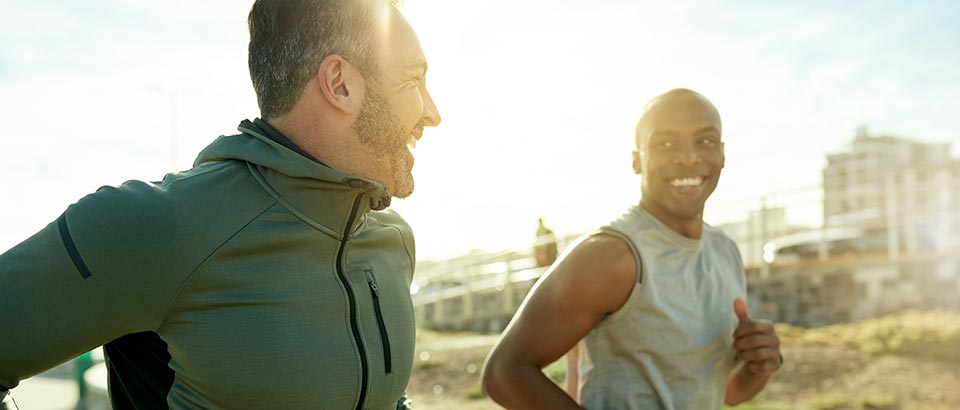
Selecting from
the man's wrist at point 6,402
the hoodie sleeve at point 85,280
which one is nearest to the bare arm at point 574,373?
the hoodie sleeve at point 85,280

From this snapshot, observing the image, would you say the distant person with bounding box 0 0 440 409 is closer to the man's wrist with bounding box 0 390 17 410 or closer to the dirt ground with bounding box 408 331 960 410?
the man's wrist with bounding box 0 390 17 410

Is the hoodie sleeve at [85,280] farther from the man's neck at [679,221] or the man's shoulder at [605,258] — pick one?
the man's neck at [679,221]

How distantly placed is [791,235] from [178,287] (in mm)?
12815

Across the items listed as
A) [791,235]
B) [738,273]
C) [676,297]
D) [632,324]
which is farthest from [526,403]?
[791,235]

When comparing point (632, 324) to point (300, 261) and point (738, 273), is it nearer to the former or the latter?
point (738, 273)

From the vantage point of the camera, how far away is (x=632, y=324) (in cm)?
272

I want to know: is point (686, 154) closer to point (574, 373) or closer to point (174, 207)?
point (574, 373)

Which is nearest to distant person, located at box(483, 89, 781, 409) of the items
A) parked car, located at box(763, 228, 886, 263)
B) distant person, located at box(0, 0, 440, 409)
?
distant person, located at box(0, 0, 440, 409)

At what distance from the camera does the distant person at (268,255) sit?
146 centimetres

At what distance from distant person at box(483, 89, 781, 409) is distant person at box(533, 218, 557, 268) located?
1092 centimetres

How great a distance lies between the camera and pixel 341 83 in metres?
1.82

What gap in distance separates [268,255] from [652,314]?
143 centimetres

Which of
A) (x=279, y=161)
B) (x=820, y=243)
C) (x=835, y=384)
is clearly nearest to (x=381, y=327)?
(x=279, y=161)

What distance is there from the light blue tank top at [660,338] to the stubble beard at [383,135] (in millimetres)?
1086
